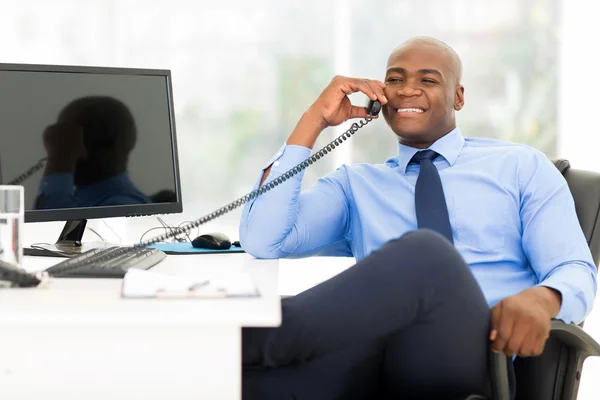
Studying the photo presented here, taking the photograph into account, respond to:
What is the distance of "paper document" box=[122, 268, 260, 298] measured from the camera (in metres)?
1.35

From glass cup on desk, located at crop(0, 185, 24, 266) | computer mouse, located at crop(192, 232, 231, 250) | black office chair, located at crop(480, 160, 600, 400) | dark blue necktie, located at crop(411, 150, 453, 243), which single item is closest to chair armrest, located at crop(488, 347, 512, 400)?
black office chair, located at crop(480, 160, 600, 400)

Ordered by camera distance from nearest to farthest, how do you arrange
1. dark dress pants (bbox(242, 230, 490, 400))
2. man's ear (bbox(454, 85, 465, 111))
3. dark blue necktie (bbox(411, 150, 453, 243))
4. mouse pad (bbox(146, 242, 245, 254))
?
dark dress pants (bbox(242, 230, 490, 400)) → dark blue necktie (bbox(411, 150, 453, 243)) → mouse pad (bbox(146, 242, 245, 254)) → man's ear (bbox(454, 85, 465, 111))

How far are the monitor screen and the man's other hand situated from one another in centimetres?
108

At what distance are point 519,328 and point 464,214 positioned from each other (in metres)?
0.58

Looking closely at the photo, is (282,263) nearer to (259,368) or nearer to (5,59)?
(5,59)

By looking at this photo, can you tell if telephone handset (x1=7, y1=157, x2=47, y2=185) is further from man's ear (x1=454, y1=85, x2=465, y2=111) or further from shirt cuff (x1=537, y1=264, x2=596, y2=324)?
shirt cuff (x1=537, y1=264, x2=596, y2=324)

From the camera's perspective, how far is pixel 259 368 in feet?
5.40

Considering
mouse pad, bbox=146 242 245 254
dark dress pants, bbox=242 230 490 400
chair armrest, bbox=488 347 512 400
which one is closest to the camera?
dark dress pants, bbox=242 230 490 400

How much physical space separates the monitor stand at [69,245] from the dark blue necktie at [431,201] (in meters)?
0.89

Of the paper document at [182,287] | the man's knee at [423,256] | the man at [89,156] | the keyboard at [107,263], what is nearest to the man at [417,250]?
the man's knee at [423,256]

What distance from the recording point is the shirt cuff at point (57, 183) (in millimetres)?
2160

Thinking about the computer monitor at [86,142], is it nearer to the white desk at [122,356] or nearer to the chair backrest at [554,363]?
the white desk at [122,356]

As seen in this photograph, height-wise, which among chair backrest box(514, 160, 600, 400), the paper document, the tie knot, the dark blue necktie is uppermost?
the tie knot

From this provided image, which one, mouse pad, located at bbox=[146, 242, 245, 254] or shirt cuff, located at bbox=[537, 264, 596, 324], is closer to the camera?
shirt cuff, located at bbox=[537, 264, 596, 324]
